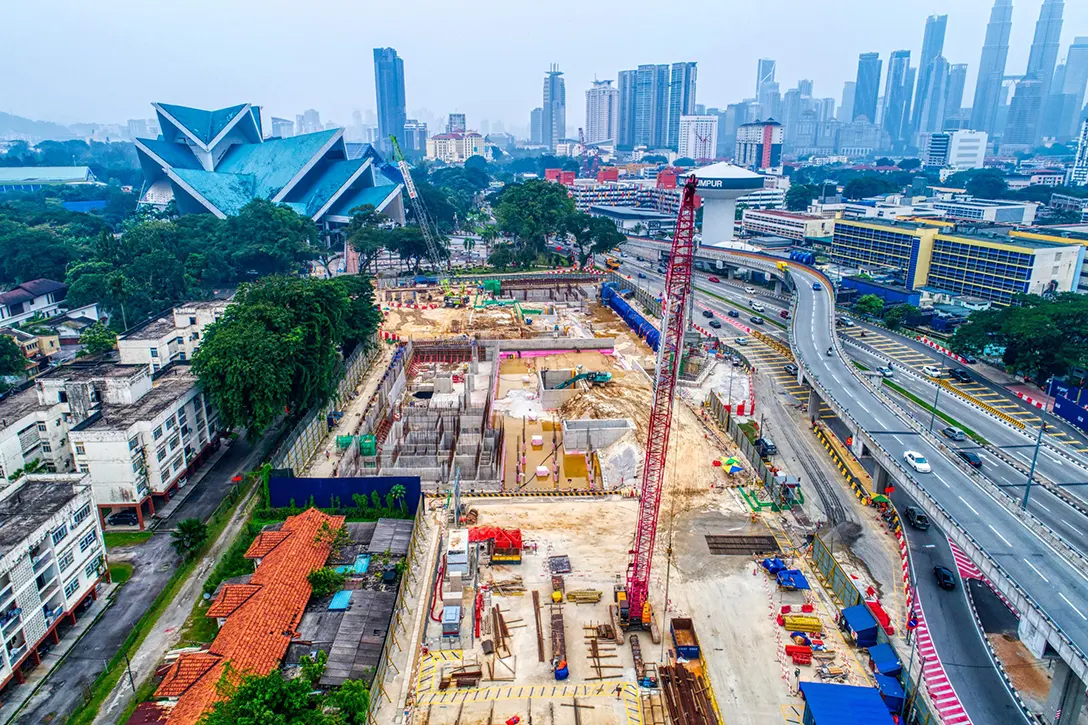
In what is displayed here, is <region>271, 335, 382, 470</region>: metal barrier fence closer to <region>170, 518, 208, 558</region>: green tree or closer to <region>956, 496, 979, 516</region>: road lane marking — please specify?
<region>170, 518, 208, 558</region>: green tree

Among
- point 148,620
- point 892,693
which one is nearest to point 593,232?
point 148,620

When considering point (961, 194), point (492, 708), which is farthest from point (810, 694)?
point (961, 194)

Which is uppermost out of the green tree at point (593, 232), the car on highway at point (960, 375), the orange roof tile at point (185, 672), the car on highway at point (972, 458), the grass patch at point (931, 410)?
the green tree at point (593, 232)

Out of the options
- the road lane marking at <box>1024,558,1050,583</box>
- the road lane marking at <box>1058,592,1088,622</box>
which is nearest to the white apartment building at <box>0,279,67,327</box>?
the road lane marking at <box>1024,558,1050,583</box>

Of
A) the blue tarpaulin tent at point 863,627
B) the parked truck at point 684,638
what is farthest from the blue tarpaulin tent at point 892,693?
the parked truck at point 684,638

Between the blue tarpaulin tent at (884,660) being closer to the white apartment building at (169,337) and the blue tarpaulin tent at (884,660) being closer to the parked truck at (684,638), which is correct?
the parked truck at (684,638)

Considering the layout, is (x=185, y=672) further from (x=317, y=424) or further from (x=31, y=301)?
(x=31, y=301)
